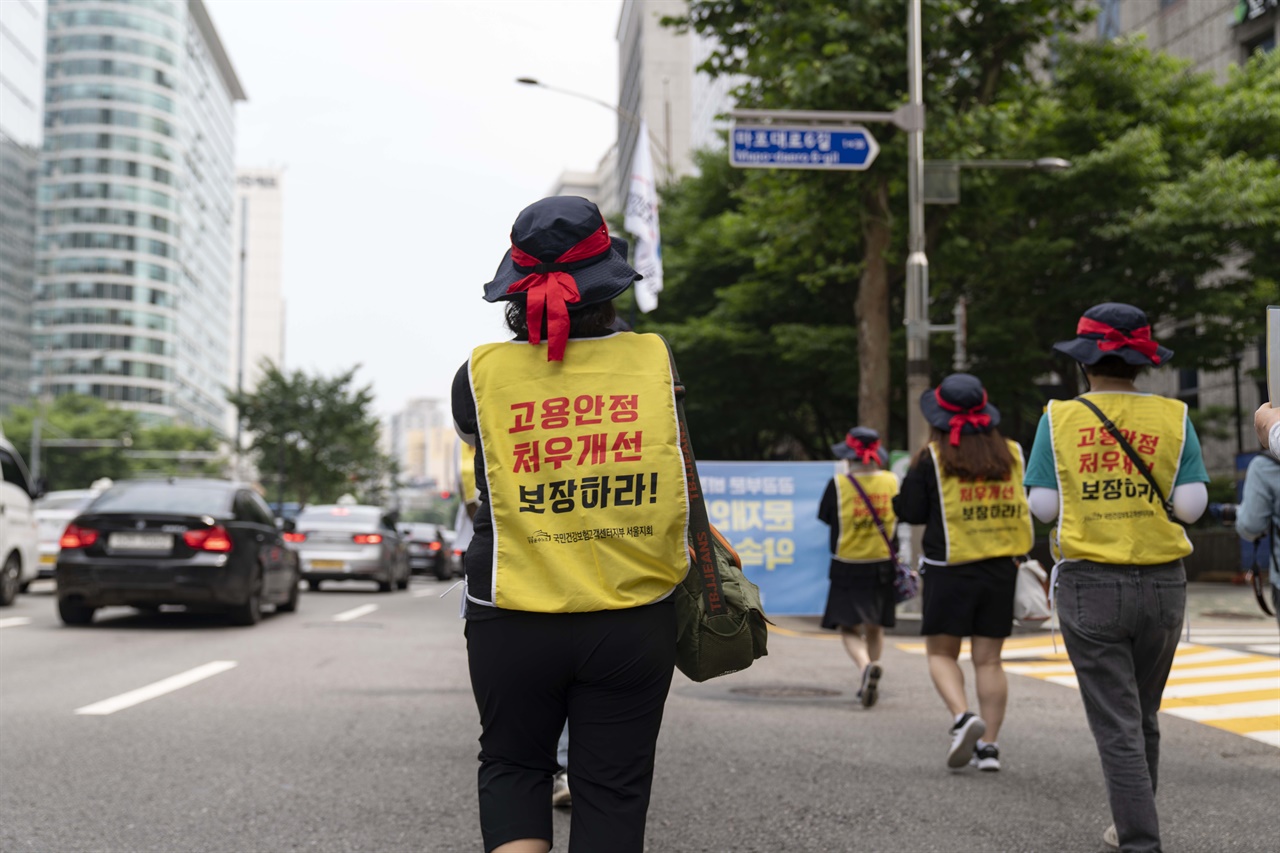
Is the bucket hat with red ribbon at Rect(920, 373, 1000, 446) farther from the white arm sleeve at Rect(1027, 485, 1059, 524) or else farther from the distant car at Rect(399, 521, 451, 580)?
the distant car at Rect(399, 521, 451, 580)

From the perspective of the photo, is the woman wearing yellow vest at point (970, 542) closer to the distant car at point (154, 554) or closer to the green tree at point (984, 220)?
the green tree at point (984, 220)

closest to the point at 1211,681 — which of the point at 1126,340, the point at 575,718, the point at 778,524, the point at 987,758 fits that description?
the point at 987,758

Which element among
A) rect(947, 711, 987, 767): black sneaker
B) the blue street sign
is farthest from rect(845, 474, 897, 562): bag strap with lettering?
the blue street sign

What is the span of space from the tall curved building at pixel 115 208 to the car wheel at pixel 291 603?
101852 mm

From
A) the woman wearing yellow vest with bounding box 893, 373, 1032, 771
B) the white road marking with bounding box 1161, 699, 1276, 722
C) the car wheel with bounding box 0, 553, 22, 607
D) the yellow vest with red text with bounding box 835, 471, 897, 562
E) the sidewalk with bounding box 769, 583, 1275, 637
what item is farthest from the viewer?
the car wheel with bounding box 0, 553, 22, 607

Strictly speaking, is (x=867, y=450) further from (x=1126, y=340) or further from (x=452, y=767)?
(x=1126, y=340)

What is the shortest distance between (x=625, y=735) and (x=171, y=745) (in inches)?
171

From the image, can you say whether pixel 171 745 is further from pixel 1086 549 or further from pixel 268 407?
pixel 268 407

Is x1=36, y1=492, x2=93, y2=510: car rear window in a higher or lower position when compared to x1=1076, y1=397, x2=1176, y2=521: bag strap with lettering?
lower

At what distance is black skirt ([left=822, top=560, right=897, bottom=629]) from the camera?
816 cm

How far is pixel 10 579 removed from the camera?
1527cm

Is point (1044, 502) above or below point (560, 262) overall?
below

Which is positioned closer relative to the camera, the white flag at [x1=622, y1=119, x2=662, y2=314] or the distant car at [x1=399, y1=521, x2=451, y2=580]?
the white flag at [x1=622, y1=119, x2=662, y2=314]

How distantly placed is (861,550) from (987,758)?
2.55 m
